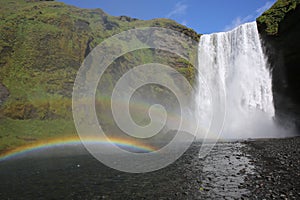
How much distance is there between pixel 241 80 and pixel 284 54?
1007 centimetres

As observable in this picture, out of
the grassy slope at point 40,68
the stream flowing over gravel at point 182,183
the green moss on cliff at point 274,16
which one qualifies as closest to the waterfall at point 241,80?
the green moss on cliff at point 274,16

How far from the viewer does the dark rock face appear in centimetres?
3161

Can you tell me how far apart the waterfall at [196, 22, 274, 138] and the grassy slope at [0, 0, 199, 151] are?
594 inches

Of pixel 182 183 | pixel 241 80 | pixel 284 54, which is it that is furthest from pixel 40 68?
pixel 182 183

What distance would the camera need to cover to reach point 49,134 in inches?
1806

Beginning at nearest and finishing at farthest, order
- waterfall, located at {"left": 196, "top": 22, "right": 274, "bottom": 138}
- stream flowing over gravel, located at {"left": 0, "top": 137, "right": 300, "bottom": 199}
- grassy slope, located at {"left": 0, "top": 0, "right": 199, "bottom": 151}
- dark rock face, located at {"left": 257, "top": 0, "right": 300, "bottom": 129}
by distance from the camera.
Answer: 1. stream flowing over gravel, located at {"left": 0, "top": 137, "right": 300, "bottom": 199}
2. dark rock face, located at {"left": 257, "top": 0, "right": 300, "bottom": 129}
3. waterfall, located at {"left": 196, "top": 22, "right": 274, "bottom": 138}
4. grassy slope, located at {"left": 0, "top": 0, "right": 199, "bottom": 151}

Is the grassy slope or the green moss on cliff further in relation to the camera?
the grassy slope

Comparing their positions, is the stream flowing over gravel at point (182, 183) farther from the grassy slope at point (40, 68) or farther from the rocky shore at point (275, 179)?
the grassy slope at point (40, 68)

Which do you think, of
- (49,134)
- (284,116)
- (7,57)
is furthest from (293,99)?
(7,57)

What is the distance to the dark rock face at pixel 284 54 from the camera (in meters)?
31.6

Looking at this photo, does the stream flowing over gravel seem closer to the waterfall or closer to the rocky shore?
the rocky shore

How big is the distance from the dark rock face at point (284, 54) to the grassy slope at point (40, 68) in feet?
91.4

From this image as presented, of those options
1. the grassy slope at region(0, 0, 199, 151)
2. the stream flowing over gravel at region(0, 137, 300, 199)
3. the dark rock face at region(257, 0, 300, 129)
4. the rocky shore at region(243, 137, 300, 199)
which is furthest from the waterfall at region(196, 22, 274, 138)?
the stream flowing over gravel at region(0, 137, 300, 199)

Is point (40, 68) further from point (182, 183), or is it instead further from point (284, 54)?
point (182, 183)
